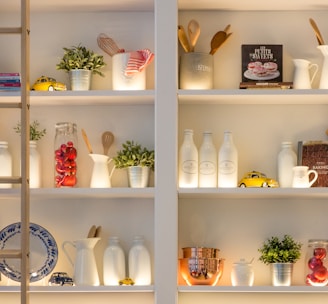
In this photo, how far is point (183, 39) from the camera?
369 centimetres

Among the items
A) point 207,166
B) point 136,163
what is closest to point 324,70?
point 207,166

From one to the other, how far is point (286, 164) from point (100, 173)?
0.80 m

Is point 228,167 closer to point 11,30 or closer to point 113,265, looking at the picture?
point 113,265

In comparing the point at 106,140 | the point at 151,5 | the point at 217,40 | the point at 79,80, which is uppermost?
the point at 151,5

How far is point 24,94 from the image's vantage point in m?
3.45

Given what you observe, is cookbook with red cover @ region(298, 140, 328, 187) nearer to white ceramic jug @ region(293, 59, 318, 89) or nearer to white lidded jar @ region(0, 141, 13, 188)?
white ceramic jug @ region(293, 59, 318, 89)

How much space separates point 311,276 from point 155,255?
0.67 m

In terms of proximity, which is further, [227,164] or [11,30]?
[227,164]

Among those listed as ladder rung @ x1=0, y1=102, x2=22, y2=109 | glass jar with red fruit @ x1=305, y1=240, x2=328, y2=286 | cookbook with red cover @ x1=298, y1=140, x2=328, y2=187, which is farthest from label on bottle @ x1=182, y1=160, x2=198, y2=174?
ladder rung @ x1=0, y1=102, x2=22, y2=109

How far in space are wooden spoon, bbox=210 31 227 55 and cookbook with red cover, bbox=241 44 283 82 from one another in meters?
0.10

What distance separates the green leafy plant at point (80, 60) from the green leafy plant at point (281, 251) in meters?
1.06

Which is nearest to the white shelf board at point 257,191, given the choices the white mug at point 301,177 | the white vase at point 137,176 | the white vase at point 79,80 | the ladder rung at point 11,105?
the white mug at point 301,177

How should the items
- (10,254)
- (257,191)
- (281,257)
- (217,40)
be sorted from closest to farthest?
1. (10,254)
2. (257,191)
3. (281,257)
4. (217,40)

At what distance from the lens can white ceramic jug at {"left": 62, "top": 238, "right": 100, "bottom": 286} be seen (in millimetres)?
3604
